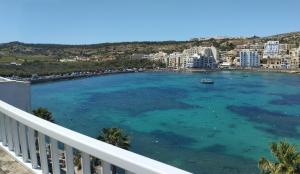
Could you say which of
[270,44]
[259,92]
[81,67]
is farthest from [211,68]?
[259,92]

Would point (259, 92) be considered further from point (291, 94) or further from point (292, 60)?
point (292, 60)

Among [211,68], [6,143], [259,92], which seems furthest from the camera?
[211,68]

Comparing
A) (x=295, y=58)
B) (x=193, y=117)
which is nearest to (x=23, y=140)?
(x=193, y=117)

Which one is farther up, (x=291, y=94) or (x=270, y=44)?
(x=270, y=44)

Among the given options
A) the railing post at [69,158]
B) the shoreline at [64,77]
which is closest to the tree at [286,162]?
the railing post at [69,158]

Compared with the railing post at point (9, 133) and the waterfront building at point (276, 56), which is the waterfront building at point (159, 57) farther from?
the railing post at point (9, 133)
